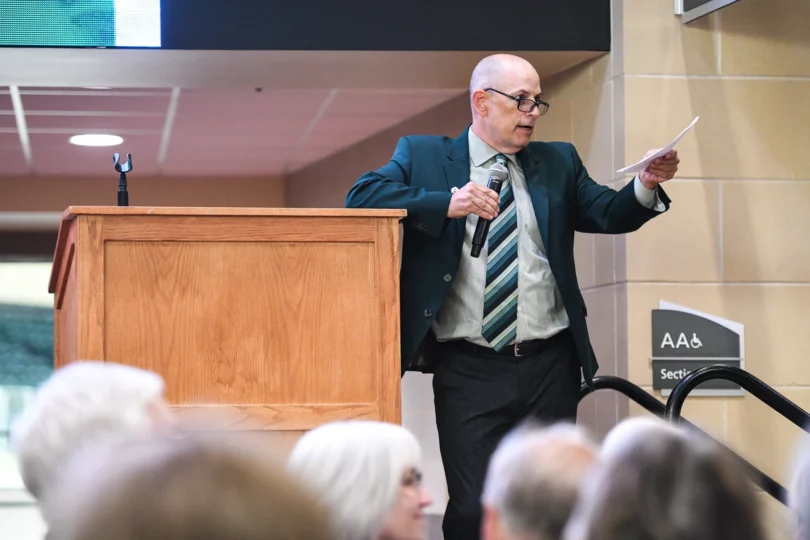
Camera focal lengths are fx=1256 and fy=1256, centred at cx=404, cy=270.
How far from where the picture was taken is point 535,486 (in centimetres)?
156

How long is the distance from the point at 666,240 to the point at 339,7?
1.53m

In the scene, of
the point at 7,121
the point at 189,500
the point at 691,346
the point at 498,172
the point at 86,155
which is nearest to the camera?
the point at 189,500

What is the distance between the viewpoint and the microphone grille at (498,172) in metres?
3.33

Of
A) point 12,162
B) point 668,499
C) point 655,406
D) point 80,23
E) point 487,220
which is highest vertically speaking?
point 80,23

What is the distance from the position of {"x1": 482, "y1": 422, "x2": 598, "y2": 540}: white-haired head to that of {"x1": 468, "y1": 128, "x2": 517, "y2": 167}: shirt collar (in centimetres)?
197

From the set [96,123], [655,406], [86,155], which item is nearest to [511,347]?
[655,406]

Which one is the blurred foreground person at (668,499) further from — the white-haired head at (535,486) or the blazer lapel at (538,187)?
the blazer lapel at (538,187)

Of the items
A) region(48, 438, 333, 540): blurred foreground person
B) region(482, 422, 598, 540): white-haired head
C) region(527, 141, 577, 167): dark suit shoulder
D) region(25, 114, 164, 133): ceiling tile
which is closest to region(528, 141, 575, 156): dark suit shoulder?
region(527, 141, 577, 167): dark suit shoulder

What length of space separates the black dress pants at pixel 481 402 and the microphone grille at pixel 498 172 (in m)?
0.46

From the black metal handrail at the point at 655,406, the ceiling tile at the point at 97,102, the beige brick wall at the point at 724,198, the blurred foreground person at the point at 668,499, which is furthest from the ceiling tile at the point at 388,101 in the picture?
the blurred foreground person at the point at 668,499

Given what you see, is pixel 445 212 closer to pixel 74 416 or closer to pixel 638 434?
pixel 74 416

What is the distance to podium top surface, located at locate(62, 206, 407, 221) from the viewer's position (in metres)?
2.90

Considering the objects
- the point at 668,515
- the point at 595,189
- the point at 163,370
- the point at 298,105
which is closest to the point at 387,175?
the point at 595,189

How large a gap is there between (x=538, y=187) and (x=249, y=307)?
94 cm
